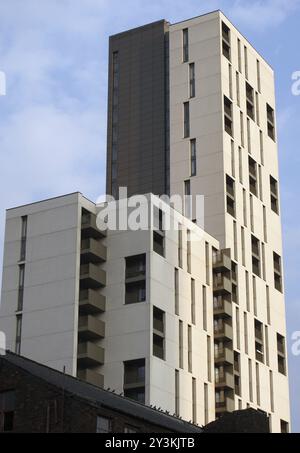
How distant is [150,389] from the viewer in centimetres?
10825

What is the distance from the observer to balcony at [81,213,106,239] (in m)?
118

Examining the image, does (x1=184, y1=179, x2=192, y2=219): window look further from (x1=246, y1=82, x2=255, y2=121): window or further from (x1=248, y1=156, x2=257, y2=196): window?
(x1=246, y1=82, x2=255, y2=121): window

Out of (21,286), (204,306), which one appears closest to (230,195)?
(204,306)

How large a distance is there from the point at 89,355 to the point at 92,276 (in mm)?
8879

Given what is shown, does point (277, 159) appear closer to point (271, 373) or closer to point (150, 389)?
point (271, 373)

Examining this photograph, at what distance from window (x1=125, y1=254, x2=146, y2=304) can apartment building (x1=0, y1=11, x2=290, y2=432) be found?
13 centimetres

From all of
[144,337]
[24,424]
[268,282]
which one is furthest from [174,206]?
[24,424]

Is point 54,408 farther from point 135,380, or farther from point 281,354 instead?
point 281,354

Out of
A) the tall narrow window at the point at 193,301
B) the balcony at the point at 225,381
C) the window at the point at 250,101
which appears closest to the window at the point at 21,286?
the tall narrow window at the point at 193,301

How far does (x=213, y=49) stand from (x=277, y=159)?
68.1 ft

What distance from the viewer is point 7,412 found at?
233 ft

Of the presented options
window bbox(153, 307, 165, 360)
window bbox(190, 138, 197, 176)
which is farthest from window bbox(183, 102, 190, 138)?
window bbox(153, 307, 165, 360)
